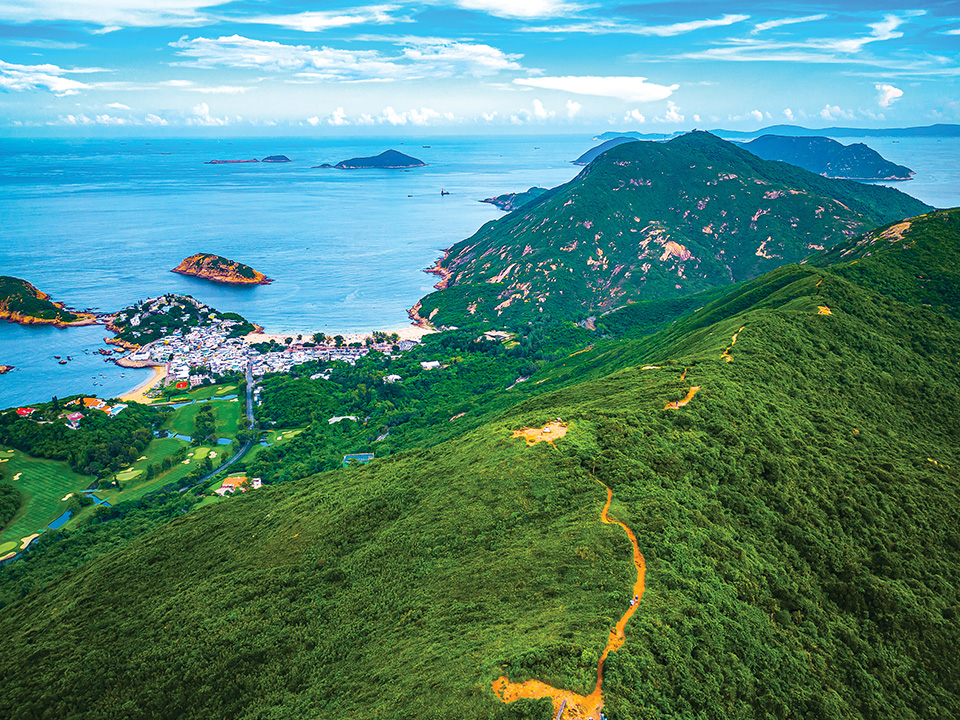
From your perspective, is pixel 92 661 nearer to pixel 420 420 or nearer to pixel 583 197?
pixel 420 420

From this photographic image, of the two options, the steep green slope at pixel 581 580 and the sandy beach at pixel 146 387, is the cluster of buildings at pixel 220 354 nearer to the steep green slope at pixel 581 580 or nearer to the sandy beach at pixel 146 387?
the sandy beach at pixel 146 387

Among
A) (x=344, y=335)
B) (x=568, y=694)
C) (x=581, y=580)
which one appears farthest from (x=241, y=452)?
(x=568, y=694)

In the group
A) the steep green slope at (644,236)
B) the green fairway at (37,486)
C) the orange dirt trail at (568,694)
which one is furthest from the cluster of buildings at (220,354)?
the orange dirt trail at (568,694)

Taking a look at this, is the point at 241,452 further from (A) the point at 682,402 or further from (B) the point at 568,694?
(B) the point at 568,694

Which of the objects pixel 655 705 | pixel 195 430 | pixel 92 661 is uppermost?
pixel 655 705

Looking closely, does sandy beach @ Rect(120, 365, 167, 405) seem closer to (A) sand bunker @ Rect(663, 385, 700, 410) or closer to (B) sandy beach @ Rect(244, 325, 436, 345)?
(B) sandy beach @ Rect(244, 325, 436, 345)

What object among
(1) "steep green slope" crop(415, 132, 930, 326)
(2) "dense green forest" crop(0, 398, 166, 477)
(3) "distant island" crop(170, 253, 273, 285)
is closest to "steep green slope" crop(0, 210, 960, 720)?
(2) "dense green forest" crop(0, 398, 166, 477)

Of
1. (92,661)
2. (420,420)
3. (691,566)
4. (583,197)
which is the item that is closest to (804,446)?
(691,566)
